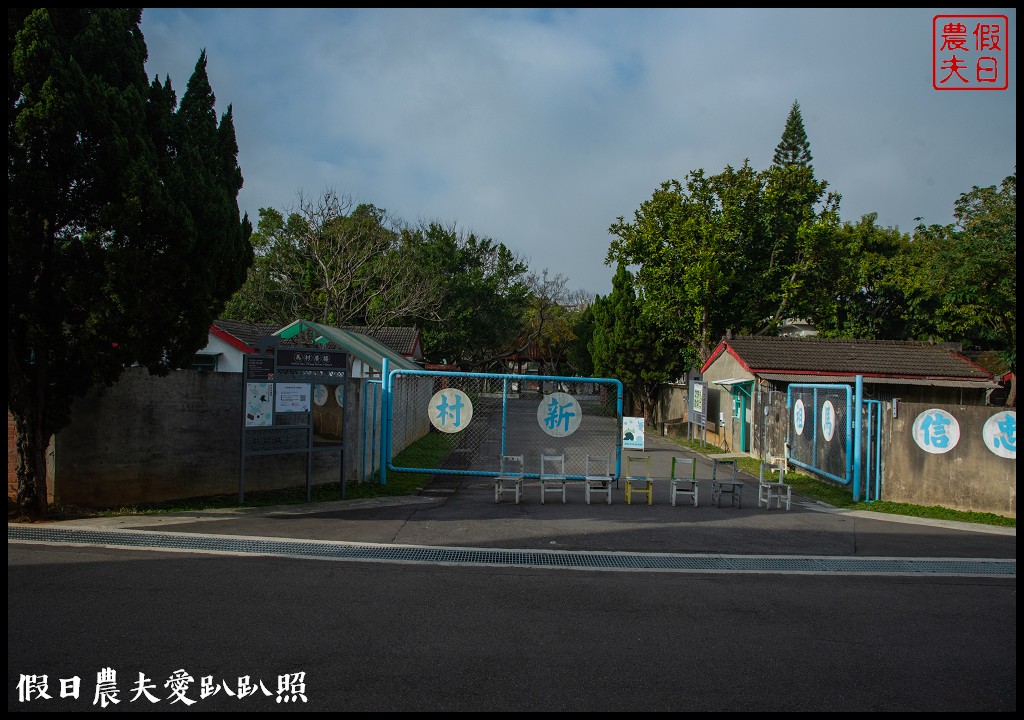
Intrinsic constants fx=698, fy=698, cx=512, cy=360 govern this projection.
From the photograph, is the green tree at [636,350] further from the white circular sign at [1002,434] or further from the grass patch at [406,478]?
the white circular sign at [1002,434]

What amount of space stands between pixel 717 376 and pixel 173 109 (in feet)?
63.8

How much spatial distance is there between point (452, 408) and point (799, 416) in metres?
7.80

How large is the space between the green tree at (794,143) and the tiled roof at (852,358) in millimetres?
30037

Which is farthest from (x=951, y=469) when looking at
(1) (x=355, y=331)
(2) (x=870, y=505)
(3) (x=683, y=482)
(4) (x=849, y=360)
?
(1) (x=355, y=331)

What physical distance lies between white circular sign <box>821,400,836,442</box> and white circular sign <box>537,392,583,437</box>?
5040mm

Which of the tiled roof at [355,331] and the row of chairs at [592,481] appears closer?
the row of chairs at [592,481]

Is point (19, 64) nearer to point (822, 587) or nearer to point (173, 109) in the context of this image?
point (173, 109)

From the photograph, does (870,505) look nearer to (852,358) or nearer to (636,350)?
(852,358)

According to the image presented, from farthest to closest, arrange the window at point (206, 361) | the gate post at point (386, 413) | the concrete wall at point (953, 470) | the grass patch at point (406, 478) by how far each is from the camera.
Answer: the window at point (206, 361)
the gate post at point (386, 413)
the grass patch at point (406, 478)
the concrete wall at point (953, 470)

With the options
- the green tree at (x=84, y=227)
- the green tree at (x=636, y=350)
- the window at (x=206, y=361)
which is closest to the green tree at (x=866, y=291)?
the green tree at (x=636, y=350)

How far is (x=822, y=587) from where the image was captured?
6.83 meters

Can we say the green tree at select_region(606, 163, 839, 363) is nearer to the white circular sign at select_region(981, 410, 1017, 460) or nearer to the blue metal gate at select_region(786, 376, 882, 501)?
the blue metal gate at select_region(786, 376, 882, 501)

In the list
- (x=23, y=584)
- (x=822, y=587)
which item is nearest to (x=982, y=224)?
(x=822, y=587)

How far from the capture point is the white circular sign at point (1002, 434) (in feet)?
33.7
